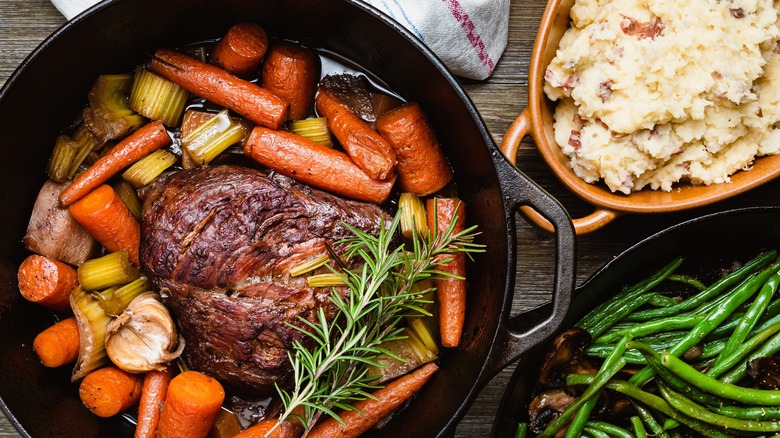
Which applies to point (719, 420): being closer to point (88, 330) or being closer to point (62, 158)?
point (88, 330)

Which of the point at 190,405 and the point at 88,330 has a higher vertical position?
the point at 88,330

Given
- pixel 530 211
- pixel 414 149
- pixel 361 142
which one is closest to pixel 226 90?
pixel 361 142

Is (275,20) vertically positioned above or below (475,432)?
above

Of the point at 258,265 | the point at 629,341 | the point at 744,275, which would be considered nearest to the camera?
the point at 258,265

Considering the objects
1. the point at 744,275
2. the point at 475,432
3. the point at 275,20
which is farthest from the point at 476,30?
the point at 475,432

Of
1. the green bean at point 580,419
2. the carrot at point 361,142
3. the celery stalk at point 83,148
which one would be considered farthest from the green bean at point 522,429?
the celery stalk at point 83,148

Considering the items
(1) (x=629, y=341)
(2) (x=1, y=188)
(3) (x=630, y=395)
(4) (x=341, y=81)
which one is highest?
(2) (x=1, y=188)

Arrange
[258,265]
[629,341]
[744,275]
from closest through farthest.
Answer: [258,265], [629,341], [744,275]

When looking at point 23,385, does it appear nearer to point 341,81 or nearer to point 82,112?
point 82,112
